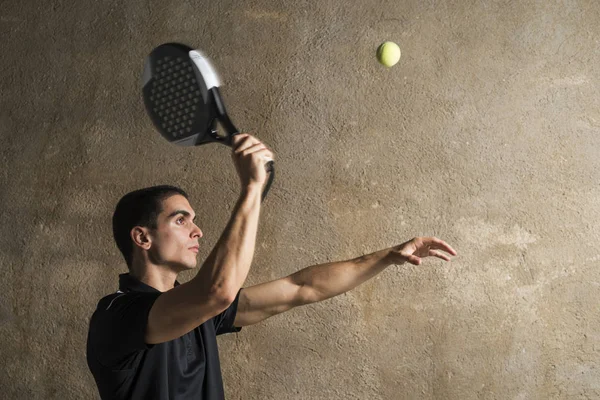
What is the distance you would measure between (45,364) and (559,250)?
180cm

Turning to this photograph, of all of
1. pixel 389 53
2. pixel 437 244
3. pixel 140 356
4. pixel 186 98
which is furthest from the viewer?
pixel 389 53

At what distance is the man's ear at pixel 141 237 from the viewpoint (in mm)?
1804

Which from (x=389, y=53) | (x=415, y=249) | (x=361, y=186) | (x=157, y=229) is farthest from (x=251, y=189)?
(x=361, y=186)

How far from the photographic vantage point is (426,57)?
2.53 m

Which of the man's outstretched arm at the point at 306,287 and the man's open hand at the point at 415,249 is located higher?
the man's open hand at the point at 415,249

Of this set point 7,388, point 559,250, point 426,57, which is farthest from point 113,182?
point 559,250

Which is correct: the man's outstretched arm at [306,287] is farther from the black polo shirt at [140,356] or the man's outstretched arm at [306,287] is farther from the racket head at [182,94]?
the racket head at [182,94]

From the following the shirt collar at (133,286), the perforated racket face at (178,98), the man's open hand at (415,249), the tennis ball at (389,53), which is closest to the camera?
the perforated racket face at (178,98)

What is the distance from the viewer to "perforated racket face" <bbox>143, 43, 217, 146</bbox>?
1459 mm

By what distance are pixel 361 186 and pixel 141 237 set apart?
939mm

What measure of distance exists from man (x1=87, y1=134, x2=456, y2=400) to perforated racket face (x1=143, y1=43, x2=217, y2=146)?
12 cm

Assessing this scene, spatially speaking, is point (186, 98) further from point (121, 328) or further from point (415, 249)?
point (415, 249)

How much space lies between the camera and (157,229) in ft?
5.97

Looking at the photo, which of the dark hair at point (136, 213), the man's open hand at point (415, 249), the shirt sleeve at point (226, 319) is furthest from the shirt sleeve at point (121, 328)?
the man's open hand at point (415, 249)
